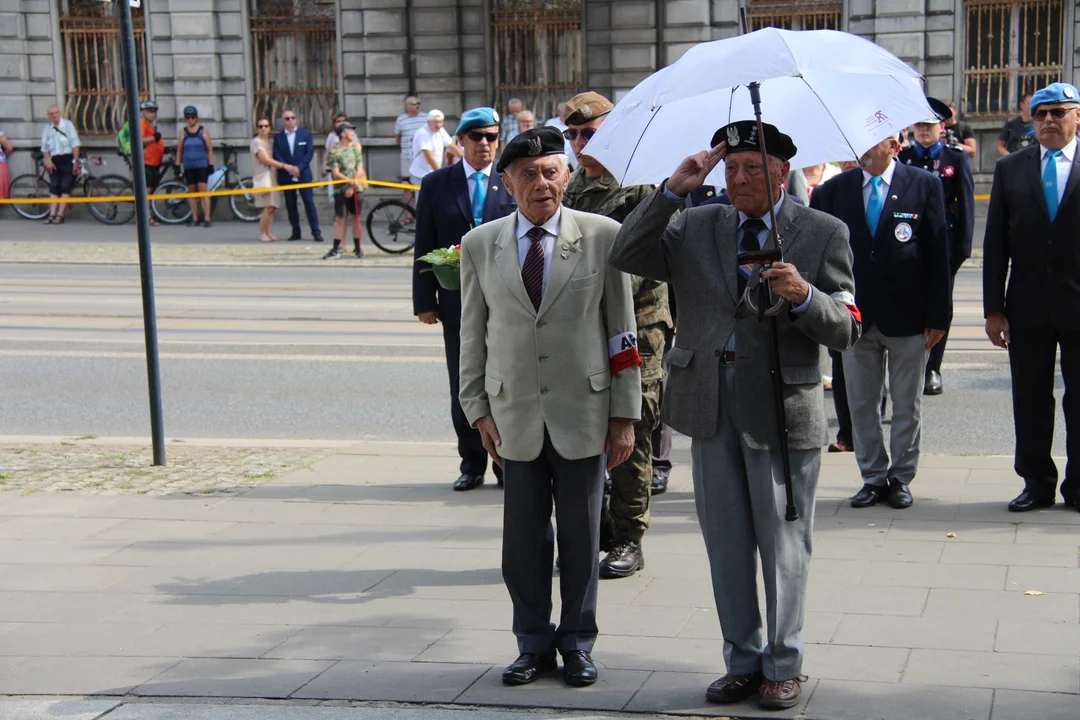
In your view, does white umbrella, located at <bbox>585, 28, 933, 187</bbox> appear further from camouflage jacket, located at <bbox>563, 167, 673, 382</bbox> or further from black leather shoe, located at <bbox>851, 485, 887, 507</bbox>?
black leather shoe, located at <bbox>851, 485, 887, 507</bbox>

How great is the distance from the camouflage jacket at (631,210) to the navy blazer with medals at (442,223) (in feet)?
4.76

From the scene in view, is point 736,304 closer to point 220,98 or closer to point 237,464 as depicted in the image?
point 237,464

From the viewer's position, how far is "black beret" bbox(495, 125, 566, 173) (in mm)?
4786

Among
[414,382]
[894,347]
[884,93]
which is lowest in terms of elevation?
[414,382]

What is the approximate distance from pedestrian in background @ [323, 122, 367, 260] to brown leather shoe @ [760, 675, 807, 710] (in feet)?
54.7

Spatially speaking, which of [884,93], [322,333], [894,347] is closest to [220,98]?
[322,333]

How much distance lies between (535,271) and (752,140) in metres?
0.95

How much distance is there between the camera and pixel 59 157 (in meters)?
28.0

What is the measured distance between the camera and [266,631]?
218 inches

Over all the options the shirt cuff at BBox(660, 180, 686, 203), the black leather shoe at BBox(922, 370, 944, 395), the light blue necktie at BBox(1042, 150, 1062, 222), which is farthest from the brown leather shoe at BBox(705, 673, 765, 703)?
the black leather shoe at BBox(922, 370, 944, 395)

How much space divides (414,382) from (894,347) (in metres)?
4.96

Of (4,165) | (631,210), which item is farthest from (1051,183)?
(4,165)

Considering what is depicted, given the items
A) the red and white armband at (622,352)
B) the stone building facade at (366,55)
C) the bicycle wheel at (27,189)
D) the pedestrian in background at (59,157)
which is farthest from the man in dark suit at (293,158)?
the red and white armband at (622,352)

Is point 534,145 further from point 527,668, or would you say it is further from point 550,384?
point 527,668
